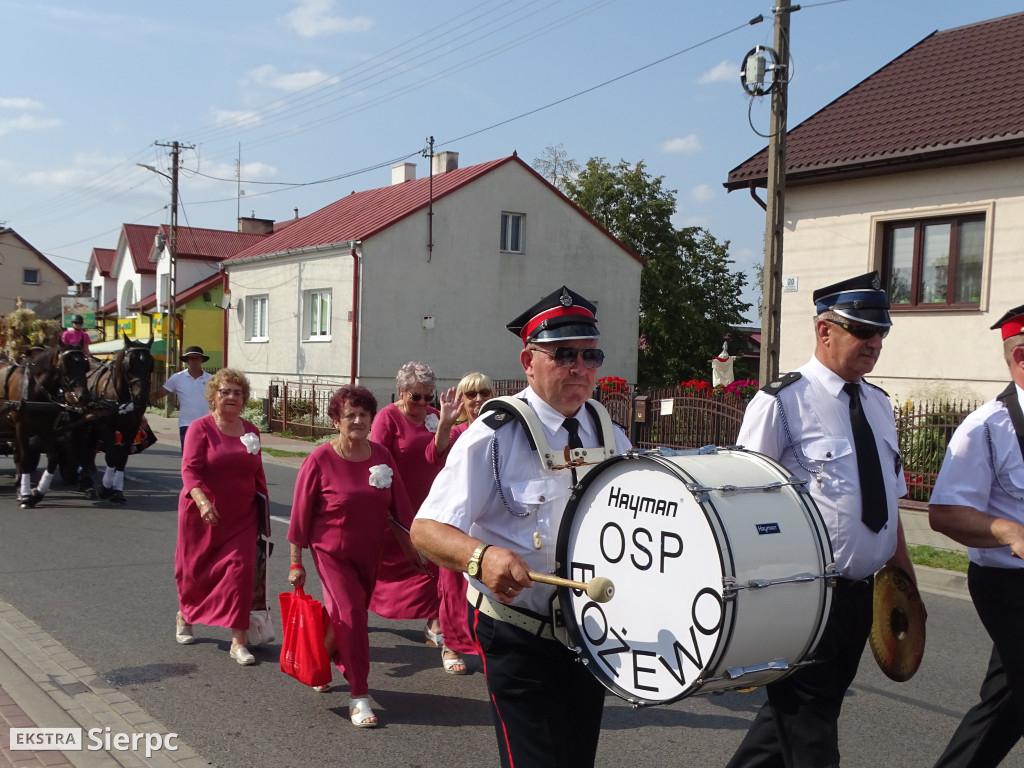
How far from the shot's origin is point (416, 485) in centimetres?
679

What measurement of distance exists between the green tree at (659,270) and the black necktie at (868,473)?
40624mm

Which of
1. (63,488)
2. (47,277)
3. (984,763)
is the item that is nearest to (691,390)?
(63,488)

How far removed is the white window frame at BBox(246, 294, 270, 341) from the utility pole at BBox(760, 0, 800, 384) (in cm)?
2451

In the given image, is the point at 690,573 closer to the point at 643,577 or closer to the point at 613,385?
the point at 643,577

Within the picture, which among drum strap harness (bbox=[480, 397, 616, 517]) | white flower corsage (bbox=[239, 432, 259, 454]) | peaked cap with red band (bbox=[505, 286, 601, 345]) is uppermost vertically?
peaked cap with red band (bbox=[505, 286, 601, 345])

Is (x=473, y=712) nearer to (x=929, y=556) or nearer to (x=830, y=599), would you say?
(x=830, y=599)

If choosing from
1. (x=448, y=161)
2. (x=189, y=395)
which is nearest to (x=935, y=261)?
(x=189, y=395)

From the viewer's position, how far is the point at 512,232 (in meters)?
32.0

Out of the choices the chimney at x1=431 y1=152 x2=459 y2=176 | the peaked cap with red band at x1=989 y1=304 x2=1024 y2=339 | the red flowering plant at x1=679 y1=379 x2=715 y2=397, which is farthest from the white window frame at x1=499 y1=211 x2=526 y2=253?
the peaked cap with red band at x1=989 y1=304 x2=1024 y2=339

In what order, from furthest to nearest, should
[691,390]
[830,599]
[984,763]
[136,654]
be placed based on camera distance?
1. [691,390]
2. [136,654]
3. [984,763]
4. [830,599]

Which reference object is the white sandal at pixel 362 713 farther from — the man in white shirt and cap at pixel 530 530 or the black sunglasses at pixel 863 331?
the black sunglasses at pixel 863 331

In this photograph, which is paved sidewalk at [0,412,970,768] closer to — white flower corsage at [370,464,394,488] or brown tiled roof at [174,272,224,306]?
white flower corsage at [370,464,394,488]

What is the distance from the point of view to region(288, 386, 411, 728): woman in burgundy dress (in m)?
5.34

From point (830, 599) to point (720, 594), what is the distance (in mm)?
574
